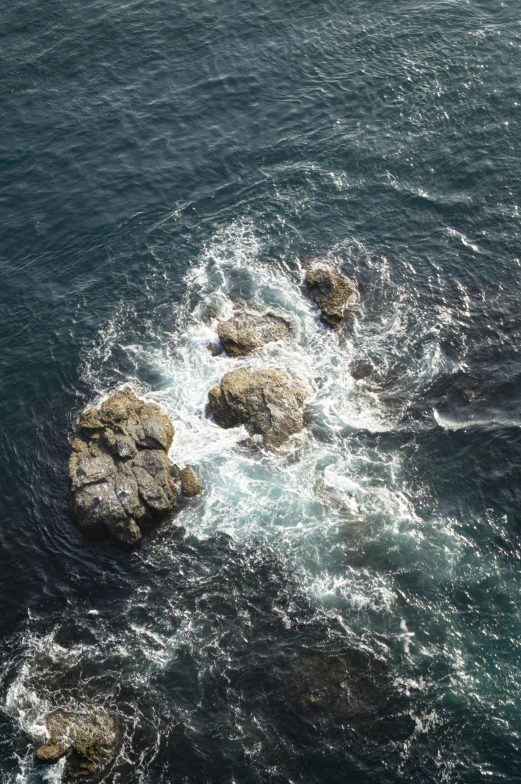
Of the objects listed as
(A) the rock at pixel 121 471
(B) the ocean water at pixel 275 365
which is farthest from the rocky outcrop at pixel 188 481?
(B) the ocean water at pixel 275 365

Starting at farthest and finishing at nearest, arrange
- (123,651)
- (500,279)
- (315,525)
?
(500,279), (315,525), (123,651)

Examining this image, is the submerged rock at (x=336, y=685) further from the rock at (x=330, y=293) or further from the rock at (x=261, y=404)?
the rock at (x=330, y=293)

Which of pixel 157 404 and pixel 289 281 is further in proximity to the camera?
pixel 289 281

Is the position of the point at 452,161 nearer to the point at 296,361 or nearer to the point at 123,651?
the point at 296,361

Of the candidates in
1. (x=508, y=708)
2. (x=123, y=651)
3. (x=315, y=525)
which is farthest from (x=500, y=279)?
(x=123, y=651)

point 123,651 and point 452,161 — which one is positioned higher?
point 452,161

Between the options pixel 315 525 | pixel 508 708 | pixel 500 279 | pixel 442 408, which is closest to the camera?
pixel 508 708

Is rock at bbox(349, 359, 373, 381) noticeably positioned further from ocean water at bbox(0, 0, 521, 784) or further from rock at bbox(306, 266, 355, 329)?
rock at bbox(306, 266, 355, 329)

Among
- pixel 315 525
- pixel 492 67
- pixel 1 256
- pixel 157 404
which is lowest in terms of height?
pixel 315 525
